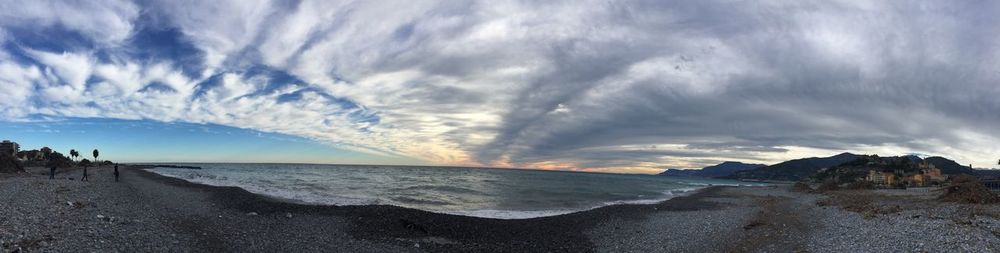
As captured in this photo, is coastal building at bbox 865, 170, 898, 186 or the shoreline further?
coastal building at bbox 865, 170, 898, 186

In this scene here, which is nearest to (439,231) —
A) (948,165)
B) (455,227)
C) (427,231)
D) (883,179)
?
(427,231)

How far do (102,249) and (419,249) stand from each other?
946cm

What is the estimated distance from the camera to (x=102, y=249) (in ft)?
42.2

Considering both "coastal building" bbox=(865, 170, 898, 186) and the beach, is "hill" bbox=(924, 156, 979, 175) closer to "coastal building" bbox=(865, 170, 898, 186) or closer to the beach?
"coastal building" bbox=(865, 170, 898, 186)

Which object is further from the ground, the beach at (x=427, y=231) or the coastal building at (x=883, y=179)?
the coastal building at (x=883, y=179)

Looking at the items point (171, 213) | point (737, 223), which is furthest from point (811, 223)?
point (171, 213)

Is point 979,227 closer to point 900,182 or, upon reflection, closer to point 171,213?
point 171,213

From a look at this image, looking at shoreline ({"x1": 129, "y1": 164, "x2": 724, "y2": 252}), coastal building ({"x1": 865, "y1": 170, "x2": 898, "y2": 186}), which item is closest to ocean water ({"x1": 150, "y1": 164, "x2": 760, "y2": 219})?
shoreline ({"x1": 129, "y1": 164, "x2": 724, "y2": 252})

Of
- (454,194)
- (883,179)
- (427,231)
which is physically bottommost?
(454,194)

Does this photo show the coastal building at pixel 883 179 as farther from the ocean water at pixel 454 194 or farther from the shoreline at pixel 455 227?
the shoreline at pixel 455 227

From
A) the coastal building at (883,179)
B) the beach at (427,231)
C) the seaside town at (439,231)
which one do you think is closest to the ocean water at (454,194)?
the seaside town at (439,231)

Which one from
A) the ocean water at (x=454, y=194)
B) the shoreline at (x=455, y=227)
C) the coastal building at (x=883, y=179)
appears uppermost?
the coastal building at (x=883, y=179)

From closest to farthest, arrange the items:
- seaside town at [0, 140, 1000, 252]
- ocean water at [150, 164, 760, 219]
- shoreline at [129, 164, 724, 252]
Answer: seaside town at [0, 140, 1000, 252] → shoreline at [129, 164, 724, 252] → ocean water at [150, 164, 760, 219]

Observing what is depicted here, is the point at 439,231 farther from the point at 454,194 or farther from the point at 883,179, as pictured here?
the point at 883,179
